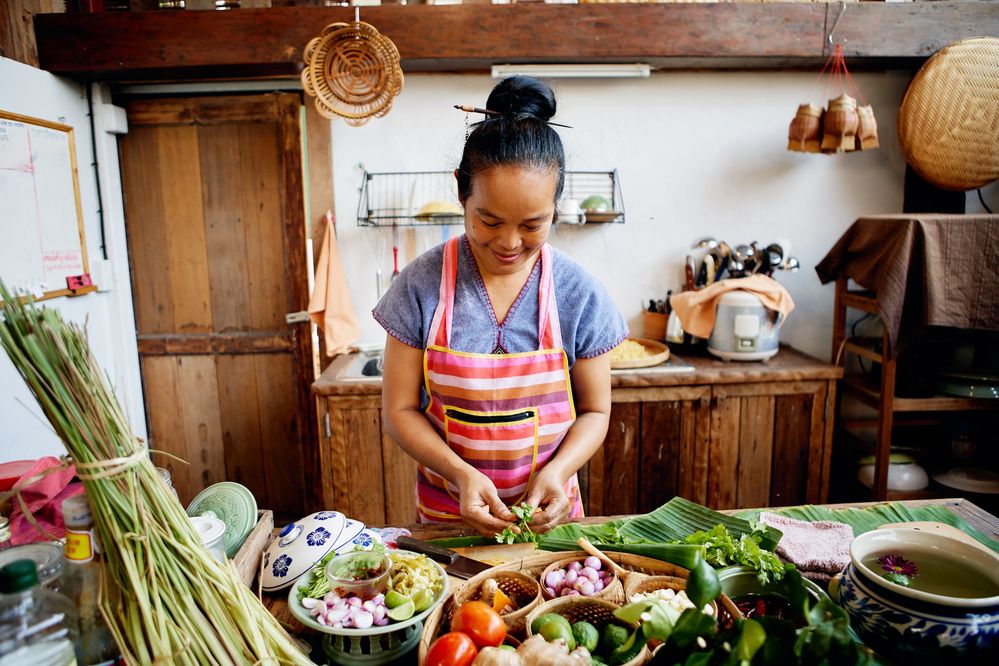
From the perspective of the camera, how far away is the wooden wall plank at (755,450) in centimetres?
295

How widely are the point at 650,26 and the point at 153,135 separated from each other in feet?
A: 8.71

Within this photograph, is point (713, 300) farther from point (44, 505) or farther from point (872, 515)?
point (44, 505)

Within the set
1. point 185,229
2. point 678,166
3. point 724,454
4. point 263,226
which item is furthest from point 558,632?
point 185,229

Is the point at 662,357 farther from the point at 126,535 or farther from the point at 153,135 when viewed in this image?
the point at 153,135

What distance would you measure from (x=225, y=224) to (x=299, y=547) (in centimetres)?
277

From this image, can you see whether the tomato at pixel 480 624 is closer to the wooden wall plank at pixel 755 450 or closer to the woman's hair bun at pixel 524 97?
the woman's hair bun at pixel 524 97

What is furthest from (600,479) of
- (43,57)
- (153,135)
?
(43,57)

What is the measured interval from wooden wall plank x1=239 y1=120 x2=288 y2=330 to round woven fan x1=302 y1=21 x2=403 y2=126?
2.47ft

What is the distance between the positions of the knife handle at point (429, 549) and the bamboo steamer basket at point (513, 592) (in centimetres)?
22

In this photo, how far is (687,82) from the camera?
3.38 meters

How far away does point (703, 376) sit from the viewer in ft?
9.43

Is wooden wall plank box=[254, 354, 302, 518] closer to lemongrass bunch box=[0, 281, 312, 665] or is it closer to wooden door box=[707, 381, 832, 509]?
wooden door box=[707, 381, 832, 509]

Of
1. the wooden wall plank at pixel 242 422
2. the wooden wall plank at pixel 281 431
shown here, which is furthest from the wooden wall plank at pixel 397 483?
the wooden wall plank at pixel 242 422

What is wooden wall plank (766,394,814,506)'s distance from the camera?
296cm
